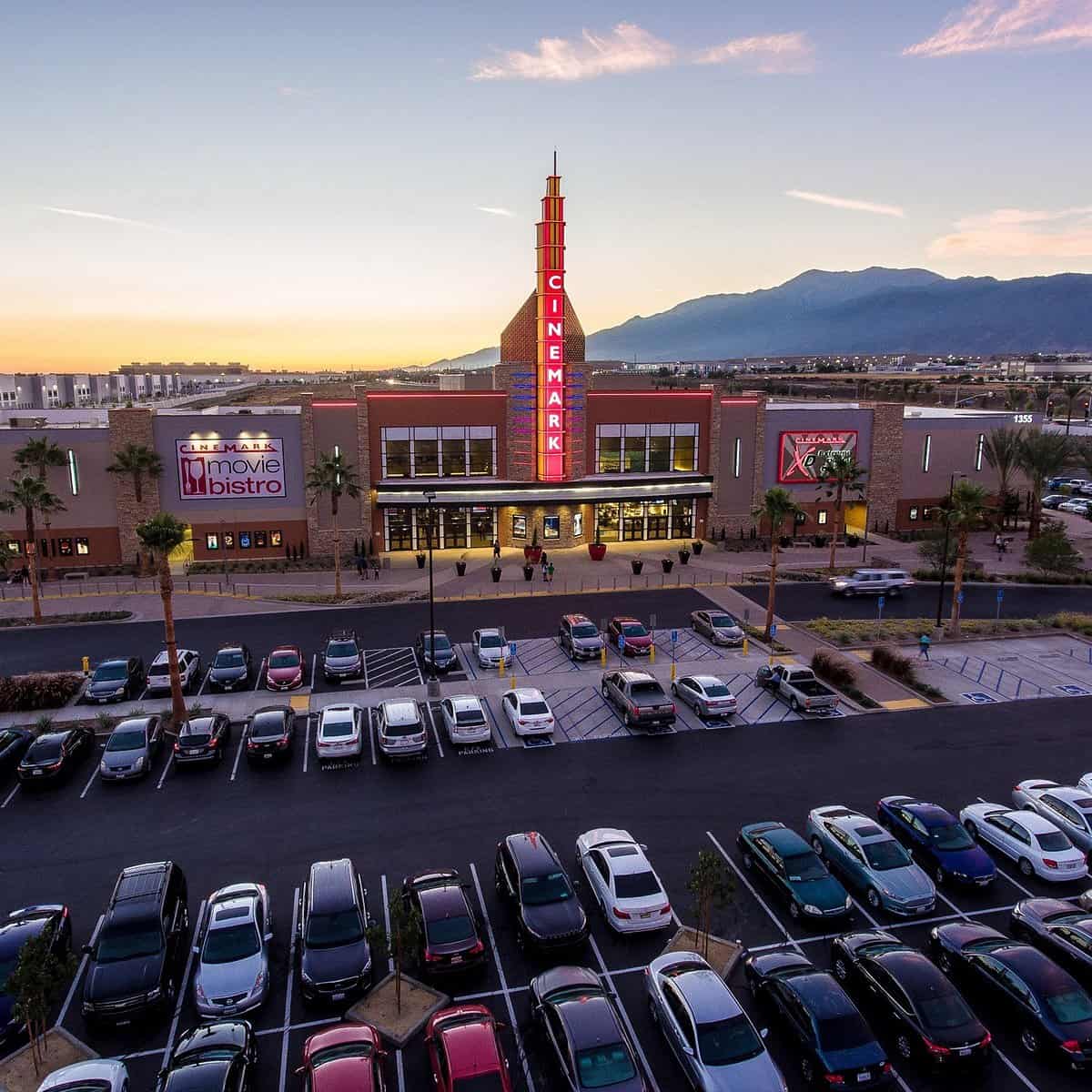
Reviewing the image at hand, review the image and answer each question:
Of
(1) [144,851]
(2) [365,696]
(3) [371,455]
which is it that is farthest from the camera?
(3) [371,455]

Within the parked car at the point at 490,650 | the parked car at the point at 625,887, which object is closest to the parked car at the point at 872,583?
the parked car at the point at 490,650

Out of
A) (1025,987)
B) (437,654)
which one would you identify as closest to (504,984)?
(1025,987)

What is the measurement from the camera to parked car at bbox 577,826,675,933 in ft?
59.1

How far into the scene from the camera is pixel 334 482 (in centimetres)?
4753

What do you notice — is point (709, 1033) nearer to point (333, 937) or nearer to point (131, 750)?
point (333, 937)

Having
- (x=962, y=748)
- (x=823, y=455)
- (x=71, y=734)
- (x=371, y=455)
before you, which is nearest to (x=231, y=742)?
(x=71, y=734)

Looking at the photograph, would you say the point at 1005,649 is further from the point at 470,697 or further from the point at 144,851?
the point at 144,851

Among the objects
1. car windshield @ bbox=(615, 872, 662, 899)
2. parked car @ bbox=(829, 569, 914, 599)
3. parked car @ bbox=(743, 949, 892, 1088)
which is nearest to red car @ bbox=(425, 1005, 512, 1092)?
car windshield @ bbox=(615, 872, 662, 899)

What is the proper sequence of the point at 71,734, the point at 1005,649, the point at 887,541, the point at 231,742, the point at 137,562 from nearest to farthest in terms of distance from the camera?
the point at 71,734 → the point at 231,742 → the point at 1005,649 → the point at 137,562 → the point at 887,541

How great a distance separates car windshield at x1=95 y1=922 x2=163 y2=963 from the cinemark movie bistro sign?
39931 millimetres

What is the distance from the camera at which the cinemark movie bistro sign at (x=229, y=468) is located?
5231cm

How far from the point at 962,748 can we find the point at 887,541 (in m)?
35.9

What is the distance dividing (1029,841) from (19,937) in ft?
76.4

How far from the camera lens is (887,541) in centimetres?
6103
